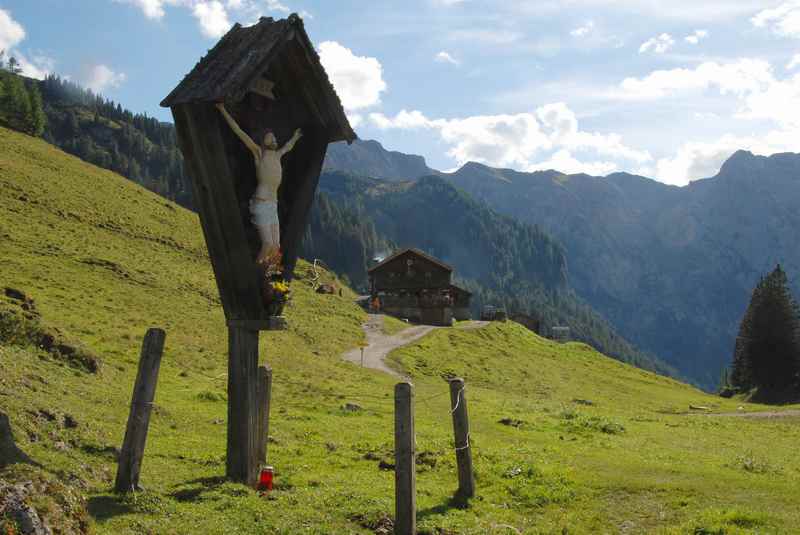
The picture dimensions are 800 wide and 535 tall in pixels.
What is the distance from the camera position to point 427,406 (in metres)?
28.7

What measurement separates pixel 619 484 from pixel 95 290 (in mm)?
35886

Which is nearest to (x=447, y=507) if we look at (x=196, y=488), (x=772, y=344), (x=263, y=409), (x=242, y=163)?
(x=263, y=409)

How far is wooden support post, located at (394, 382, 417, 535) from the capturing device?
1012 cm

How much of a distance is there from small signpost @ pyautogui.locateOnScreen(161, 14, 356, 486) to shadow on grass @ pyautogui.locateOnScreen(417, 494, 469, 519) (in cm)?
312

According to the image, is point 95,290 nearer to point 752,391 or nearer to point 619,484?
point 619,484

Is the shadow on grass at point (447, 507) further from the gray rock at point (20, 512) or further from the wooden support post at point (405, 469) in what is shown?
the gray rock at point (20, 512)

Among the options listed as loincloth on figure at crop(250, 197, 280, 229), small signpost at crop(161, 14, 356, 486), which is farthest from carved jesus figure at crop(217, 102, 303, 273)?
small signpost at crop(161, 14, 356, 486)

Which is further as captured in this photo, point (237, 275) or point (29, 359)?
point (29, 359)

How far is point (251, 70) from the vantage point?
37.4 feet

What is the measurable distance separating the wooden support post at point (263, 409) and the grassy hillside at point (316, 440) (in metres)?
0.88

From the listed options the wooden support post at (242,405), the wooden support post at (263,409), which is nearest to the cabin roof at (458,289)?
the wooden support post at (263,409)

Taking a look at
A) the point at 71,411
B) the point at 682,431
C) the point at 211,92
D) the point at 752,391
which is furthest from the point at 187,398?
the point at 752,391

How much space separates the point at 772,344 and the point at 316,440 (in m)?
74.3

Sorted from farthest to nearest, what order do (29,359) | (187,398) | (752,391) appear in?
(752,391) → (187,398) → (29,359)
